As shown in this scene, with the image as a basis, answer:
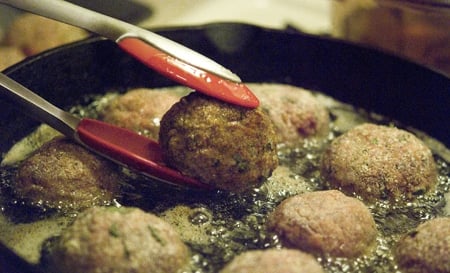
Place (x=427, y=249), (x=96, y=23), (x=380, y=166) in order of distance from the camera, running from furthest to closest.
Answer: (x=380, y=166) < (x=96, y=23) < (x=427, y=249)

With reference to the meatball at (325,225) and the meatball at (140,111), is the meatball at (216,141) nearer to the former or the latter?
the meatball at (325,225)

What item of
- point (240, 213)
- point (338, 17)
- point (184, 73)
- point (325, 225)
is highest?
point (184, 73)

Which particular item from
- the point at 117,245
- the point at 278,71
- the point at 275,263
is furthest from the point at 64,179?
→ the point at 278,71

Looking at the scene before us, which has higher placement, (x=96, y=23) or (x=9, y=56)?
(x=96, y=23)

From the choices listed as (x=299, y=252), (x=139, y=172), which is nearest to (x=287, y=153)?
(x=139, y=172)

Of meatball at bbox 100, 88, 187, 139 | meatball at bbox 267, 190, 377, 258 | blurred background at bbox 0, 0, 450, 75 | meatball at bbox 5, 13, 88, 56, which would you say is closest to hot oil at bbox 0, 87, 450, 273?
meatball at bbox 267, 190, 377, 258

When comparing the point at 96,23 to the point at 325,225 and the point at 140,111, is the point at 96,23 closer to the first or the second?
the point at 140,111
